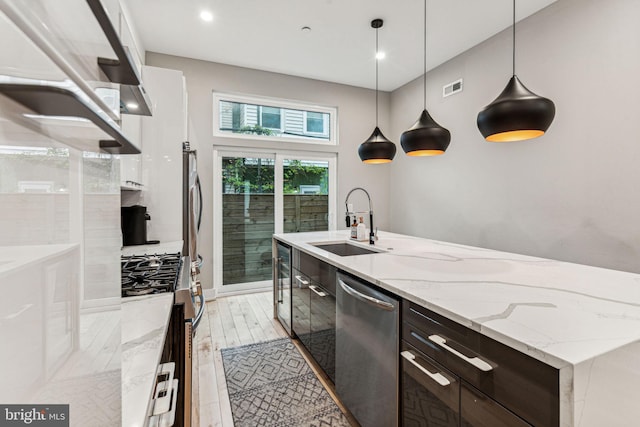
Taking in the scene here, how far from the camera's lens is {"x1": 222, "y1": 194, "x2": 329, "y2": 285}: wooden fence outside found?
13.9 feet

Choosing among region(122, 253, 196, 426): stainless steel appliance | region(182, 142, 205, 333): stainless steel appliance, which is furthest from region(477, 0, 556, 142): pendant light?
region(182, 142, 205, 333): stainless steel appliance

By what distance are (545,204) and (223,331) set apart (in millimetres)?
3396

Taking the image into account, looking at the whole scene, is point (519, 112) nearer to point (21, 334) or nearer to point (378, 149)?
point (378, 149)

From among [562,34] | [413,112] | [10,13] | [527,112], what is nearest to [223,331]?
[527,112]

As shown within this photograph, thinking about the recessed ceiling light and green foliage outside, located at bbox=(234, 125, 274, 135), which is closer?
the recessed ceiling light

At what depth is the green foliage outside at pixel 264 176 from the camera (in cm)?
422

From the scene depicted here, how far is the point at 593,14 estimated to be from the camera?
258cm

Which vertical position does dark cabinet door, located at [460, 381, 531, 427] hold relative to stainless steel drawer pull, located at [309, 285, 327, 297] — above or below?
below

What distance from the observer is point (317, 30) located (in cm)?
330

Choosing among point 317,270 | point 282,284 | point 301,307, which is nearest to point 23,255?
point 317,270

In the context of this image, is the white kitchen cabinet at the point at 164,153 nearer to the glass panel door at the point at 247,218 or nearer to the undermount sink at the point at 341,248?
the glass panel door at the point at 247,218

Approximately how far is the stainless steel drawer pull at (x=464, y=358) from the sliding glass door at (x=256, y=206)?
11.3ft

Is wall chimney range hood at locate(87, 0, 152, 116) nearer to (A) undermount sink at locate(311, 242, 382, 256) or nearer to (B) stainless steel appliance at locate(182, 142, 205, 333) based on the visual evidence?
(B) stainless steel appliance at locate(182, 142, 205, 333)

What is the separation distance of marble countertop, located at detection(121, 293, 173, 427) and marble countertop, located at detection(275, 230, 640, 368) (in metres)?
0.94
